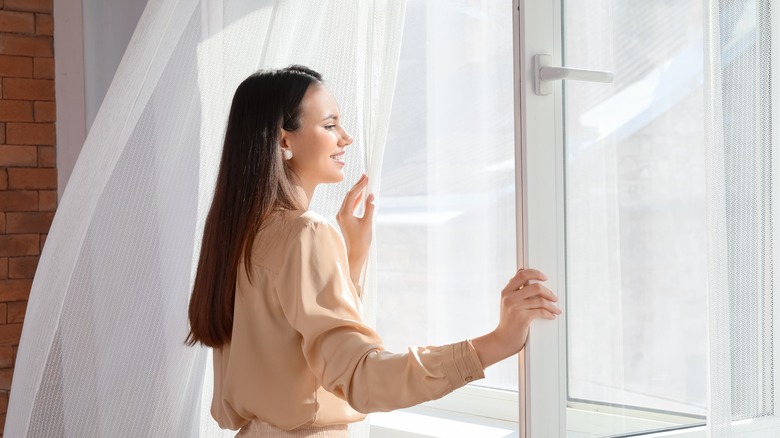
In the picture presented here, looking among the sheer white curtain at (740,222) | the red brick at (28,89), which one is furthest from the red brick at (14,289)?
the sheer white curtain at (740,222)

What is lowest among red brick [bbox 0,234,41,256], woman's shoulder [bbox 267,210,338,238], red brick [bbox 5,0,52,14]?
red brick [bbox 0,234,41,256]

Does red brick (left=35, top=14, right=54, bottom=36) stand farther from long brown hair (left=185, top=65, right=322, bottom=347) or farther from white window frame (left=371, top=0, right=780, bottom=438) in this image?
white window frame (left=371, top=0, right=780, bottom=438)

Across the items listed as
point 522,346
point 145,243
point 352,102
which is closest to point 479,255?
point 352,102

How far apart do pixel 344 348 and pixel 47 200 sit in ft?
6.08

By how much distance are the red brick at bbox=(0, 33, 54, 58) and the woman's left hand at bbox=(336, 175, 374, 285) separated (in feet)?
5.12

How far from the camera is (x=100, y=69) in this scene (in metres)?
2.73

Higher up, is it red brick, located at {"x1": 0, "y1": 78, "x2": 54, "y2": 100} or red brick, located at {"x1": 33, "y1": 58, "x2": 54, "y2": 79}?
red brick, located at {"x1": 33, "y1": 58, "x2": 54, "y2": 79}

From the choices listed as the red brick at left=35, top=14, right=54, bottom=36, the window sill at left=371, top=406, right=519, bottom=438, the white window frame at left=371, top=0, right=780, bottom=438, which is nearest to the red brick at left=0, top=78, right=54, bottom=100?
the red brick at left=35, top=14, right=54, bottom=36

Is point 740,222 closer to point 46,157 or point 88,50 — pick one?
point 88,50

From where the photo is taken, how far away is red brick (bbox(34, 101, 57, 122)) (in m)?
2.91

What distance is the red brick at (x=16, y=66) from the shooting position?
113 inches

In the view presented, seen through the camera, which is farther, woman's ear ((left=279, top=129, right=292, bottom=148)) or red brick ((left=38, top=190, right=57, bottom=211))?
red brick ((left=38, top=190, right=57, bottom=211))

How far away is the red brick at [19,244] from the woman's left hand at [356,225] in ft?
4.91

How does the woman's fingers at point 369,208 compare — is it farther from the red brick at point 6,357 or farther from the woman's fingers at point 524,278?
the red brick at point 6,357
